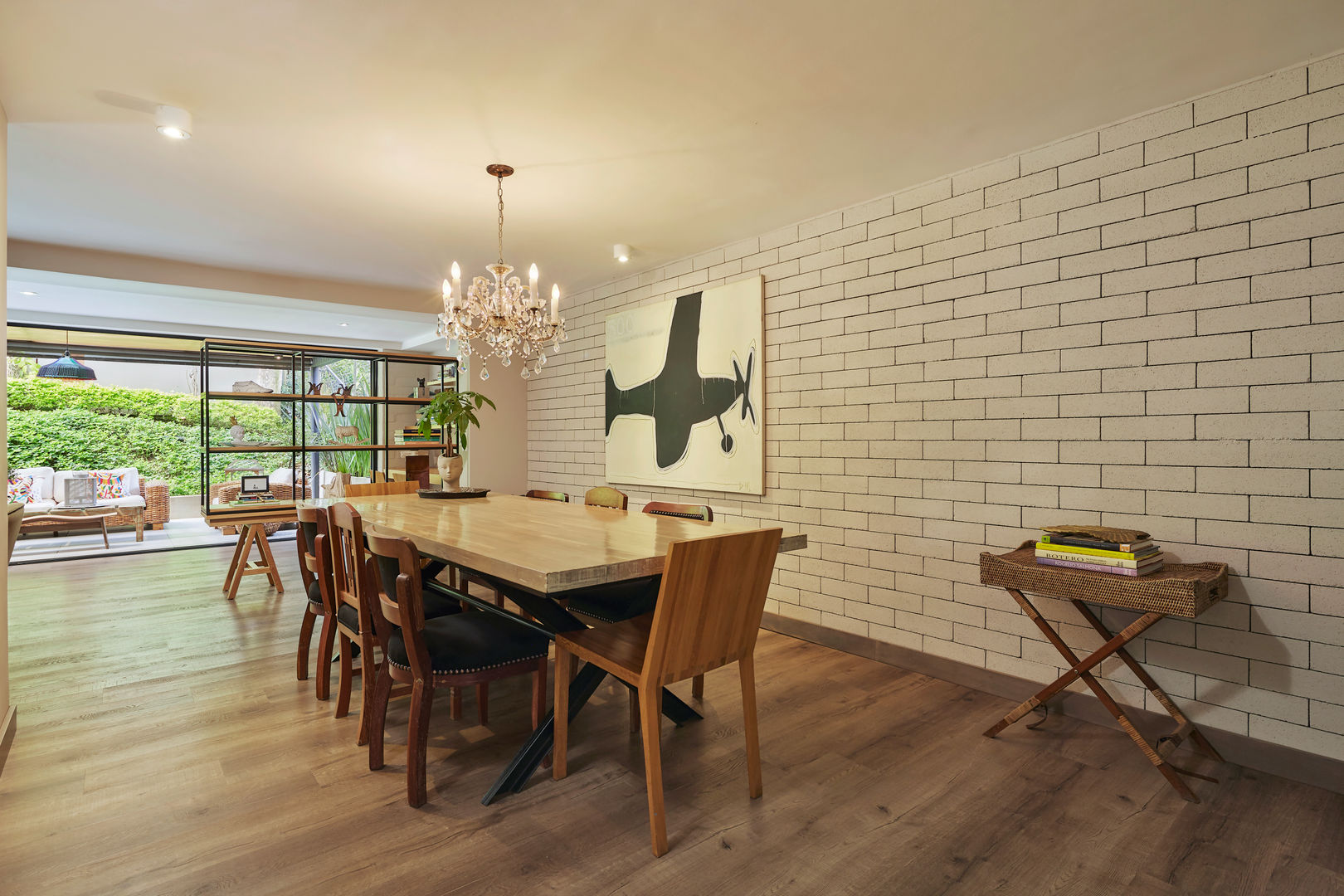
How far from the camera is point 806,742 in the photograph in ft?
7.99

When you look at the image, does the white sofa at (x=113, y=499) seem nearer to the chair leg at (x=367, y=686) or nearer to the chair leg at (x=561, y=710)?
the chair leg at (x=367, y=686)

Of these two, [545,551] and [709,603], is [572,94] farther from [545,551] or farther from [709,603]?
[709,603]

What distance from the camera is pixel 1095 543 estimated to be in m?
2.25

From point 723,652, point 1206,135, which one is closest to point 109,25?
point 723,652

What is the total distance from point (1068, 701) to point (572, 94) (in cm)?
309

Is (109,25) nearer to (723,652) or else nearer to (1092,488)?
(723,652)

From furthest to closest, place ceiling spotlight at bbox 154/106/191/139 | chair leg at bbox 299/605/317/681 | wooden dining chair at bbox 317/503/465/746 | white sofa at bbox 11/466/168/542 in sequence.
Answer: white sofa at bbox 11/466/168/542
chair leg at bbox 299/605/317/681
ceiling spotlight at bbox 154/106/191/139
wooden dining chair at bbox 317/503/465/746

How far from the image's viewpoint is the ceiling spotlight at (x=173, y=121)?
8.18 ft

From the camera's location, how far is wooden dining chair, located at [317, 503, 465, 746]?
2.24 meters

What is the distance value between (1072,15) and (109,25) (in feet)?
9.52

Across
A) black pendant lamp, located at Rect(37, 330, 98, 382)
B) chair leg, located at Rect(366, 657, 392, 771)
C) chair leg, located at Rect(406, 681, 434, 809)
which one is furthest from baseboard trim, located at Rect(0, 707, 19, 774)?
black pendant lamp, located at Rect(37, 330, 98, 382)

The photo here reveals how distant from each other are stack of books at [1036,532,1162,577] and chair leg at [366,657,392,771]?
90.3 inches

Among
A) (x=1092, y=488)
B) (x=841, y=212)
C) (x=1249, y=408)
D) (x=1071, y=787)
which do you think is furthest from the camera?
(x=841, y=212)

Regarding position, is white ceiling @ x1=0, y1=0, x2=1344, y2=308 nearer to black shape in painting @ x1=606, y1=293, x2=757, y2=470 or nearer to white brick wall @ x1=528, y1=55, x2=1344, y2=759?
white brick wall @ x1=528, y1=55, x2=1344, y2=759
